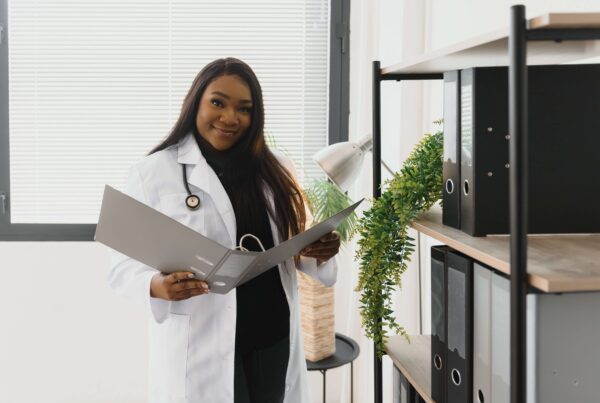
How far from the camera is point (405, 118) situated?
2.36m

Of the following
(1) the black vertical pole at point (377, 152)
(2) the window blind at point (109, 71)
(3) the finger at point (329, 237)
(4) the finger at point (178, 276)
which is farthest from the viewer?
(2) the window blind at point (109, 71)

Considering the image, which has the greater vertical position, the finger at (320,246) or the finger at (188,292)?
the finger at (320,246)

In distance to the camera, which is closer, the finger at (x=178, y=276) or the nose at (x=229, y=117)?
the finger at (x=178, y=276)

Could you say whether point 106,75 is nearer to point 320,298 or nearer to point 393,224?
point 320,298

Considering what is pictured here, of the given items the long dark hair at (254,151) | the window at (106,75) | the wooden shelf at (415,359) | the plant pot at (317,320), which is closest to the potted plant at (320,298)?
the plant pot at (317,320)

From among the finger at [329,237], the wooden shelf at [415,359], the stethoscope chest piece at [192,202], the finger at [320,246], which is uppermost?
the stethoscope chest piece at [192,202]

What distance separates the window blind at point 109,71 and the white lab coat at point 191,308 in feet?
3.83

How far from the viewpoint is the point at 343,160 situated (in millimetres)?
1633

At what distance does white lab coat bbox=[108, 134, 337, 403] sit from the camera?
1.63 metres

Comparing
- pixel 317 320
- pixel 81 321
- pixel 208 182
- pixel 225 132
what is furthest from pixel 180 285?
pixel 81 321

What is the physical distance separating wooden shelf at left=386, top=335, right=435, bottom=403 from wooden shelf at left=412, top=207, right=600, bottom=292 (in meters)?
0.35

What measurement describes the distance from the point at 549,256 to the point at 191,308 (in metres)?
1.00

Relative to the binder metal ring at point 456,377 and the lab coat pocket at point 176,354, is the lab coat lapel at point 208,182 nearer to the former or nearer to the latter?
the lab coat pocket at point 176,354

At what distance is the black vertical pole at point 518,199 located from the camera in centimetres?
79
